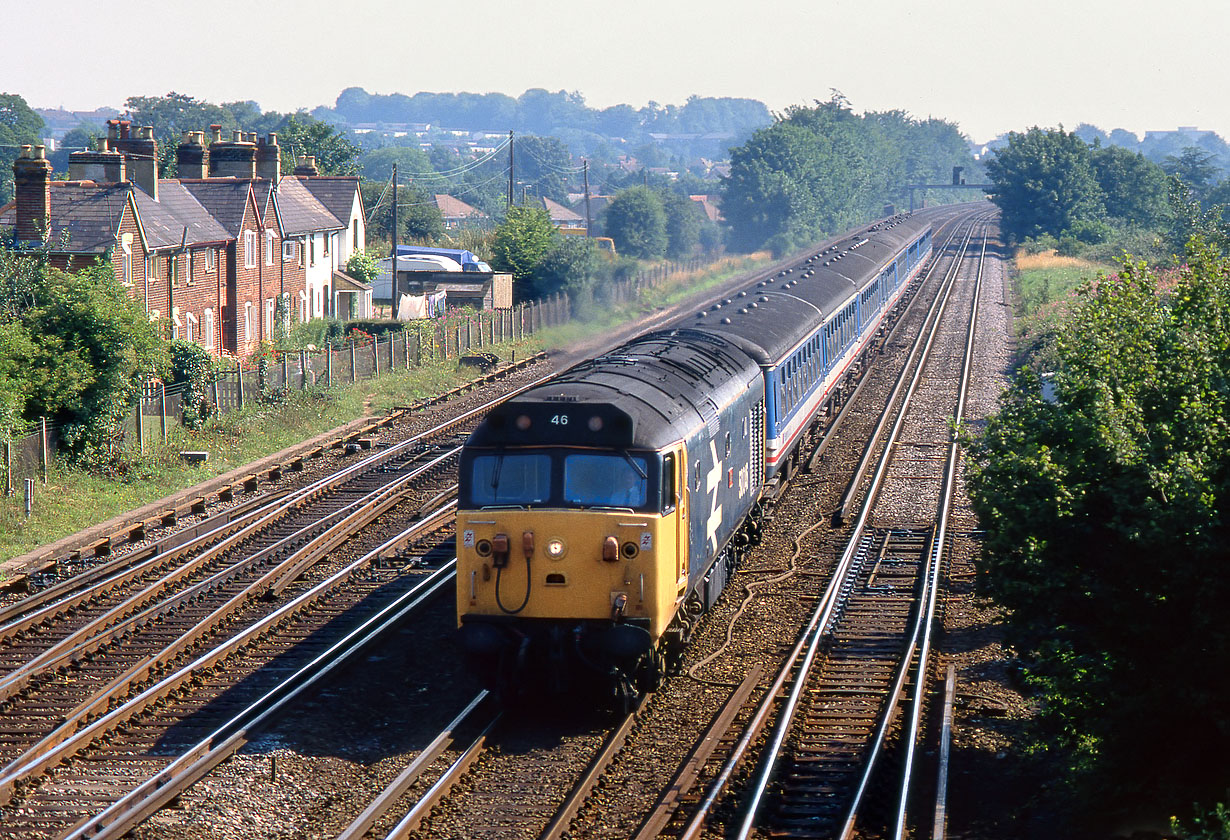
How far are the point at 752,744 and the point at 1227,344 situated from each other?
18.0 feet

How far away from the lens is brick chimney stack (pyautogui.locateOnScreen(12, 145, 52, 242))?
34.6 meters

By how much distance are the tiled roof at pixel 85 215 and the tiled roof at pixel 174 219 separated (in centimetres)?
110

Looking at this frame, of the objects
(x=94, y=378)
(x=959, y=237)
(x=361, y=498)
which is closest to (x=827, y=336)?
(x=361, y=498)

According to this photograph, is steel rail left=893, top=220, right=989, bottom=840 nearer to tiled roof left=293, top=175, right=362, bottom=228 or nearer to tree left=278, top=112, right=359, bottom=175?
tiled roof left=293, top=175, right=362, bottom=228

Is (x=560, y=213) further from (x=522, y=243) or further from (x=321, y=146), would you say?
(x=522, y=243)

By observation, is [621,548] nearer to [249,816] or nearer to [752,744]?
[752,744]

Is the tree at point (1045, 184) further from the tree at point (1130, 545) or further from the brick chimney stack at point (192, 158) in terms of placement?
the tree at point (1130, 545)

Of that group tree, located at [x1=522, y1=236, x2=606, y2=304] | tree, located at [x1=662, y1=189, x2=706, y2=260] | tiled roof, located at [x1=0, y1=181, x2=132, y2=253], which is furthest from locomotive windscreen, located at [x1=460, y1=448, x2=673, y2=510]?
tree, located at [x1=662, y1=189, x2=706, y2=260]

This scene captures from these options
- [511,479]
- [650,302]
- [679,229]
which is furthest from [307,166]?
[511,479]

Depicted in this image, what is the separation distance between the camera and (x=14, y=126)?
11694 centimetres

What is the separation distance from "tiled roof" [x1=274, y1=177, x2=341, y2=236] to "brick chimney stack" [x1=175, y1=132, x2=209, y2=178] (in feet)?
9.38

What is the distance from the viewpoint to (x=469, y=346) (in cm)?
4491

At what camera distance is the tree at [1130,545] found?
9828 millimetres

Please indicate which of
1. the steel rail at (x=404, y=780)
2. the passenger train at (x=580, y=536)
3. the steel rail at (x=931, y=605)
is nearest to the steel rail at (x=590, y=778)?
the passenger train at (x=580, y=536)
